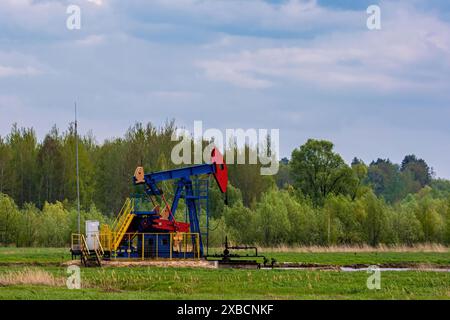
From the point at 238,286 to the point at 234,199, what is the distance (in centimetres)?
5451

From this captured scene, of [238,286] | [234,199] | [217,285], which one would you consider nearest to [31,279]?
[217,285]

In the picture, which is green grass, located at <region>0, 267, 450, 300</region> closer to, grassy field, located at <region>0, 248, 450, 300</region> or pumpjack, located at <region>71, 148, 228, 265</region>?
grassy field, located at <region>0, 248, 450, 300</region>

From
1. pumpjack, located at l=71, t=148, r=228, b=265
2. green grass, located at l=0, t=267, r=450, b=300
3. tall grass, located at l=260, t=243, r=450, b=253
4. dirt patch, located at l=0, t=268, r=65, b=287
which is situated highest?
pumpjack, located at l=71, t=148, r=228, b=265

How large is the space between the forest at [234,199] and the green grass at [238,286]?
27019 mm

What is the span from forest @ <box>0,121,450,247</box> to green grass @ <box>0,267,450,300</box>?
27.0 meters

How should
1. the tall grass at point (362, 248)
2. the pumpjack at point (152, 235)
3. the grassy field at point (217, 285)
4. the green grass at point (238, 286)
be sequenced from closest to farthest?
the green grass at point (238, 286), the grassy field at point (217, 285), the pumpjack at point (152, 235), the tall grass at point (362, 248)

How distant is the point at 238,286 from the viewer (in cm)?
3250

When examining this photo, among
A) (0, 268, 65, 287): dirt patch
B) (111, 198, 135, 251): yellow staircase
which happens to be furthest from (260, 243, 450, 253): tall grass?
(0, 268, 65, 287): dirt patch

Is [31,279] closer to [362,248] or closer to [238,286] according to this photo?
[238,286]

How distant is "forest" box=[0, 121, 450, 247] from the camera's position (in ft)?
245

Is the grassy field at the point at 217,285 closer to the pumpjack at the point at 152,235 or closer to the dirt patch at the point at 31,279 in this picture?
the dirt patch at the point at 31,279

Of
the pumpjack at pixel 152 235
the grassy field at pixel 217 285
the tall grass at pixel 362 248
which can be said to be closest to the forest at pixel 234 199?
the tall grass at pixel 362 248

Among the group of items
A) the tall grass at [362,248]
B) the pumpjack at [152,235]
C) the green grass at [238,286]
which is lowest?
the tall grass at [362,248]

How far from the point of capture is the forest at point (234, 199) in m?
74.7
